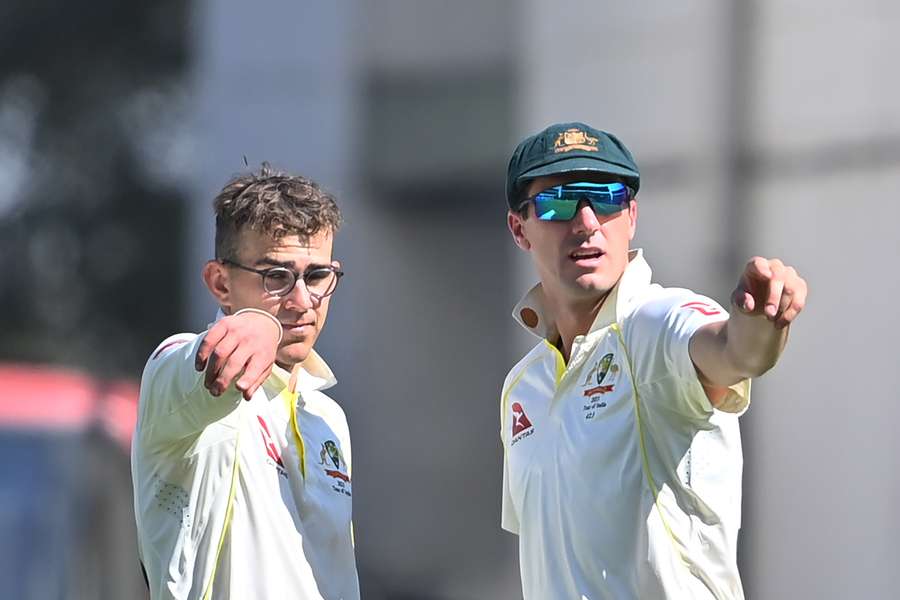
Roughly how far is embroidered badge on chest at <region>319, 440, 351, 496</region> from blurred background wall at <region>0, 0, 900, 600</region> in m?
3.02

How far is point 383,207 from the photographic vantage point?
26.2 feet

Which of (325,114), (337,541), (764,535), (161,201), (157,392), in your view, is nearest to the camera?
(157,392)

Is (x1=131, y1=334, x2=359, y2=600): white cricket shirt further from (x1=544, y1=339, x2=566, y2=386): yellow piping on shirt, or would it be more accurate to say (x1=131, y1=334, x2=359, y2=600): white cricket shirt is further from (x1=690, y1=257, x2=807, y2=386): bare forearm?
(x1=690, y1=257, x2=807, y2=386): bare forearm

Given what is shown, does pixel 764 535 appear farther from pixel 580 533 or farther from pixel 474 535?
pixel 580 533

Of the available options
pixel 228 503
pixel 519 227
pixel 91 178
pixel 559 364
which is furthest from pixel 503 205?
pixel 91 178

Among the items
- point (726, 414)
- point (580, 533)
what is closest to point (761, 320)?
point (726, 414)

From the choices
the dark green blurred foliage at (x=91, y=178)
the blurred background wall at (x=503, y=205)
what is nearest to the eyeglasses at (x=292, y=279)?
the blurred background wall at (x=503, y=205)

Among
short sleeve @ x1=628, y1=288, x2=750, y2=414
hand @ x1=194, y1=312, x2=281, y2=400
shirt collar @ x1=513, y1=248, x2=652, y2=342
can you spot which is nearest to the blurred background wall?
shirt collar @ x1=513, y1=248, x2=652, y2=342

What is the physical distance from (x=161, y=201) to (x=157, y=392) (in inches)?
436

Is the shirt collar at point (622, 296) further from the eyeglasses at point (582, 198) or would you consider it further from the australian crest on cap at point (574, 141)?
the australian crest on cap at point (574, 141)

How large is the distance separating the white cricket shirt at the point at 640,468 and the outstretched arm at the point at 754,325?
0.09m

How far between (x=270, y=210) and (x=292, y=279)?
0.15m

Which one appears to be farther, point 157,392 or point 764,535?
point 764,535

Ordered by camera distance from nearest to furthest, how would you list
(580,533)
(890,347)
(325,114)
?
(580,533) < (890,347) < (325,114)
